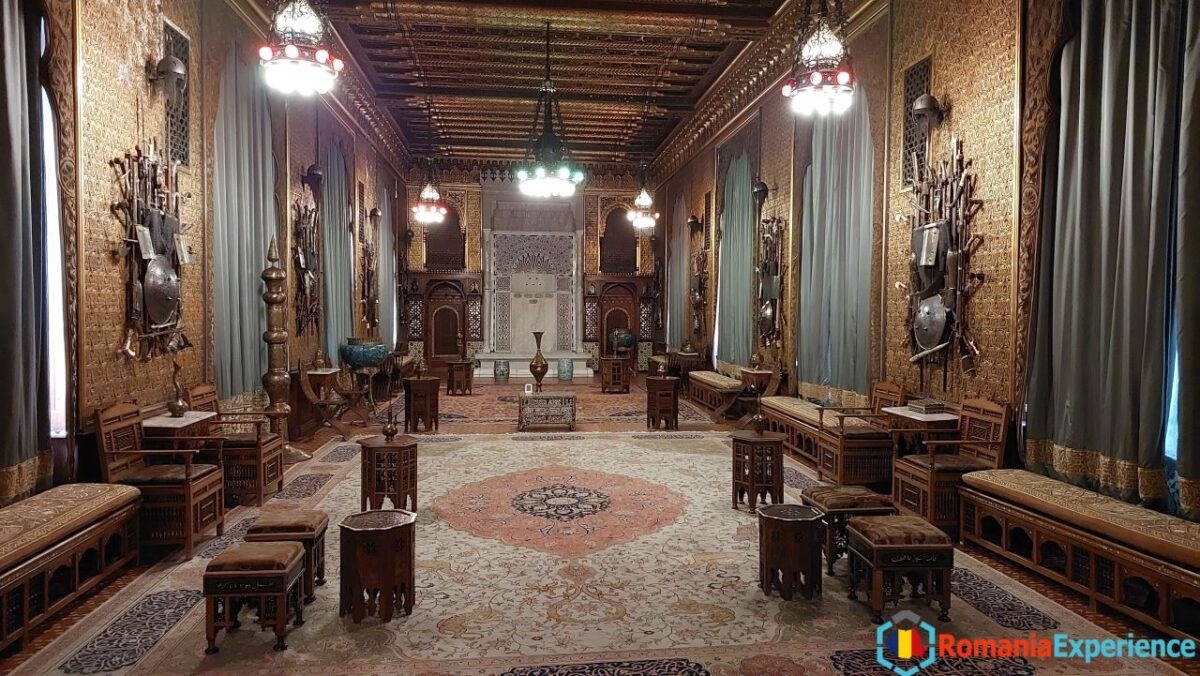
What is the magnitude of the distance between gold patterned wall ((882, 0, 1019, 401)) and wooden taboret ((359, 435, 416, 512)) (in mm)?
4122

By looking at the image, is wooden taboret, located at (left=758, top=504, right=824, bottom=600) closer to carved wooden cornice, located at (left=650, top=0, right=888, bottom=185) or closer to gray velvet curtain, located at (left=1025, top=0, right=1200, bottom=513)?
gray velvet curtain, located at (left=1025, top=0, right=1200, bottom=513)

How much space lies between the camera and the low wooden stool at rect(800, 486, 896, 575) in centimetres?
366

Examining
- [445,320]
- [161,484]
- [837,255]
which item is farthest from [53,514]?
[445,320]

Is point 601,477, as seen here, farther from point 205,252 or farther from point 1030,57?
Result: point 1030,57

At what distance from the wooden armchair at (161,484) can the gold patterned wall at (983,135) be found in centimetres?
521

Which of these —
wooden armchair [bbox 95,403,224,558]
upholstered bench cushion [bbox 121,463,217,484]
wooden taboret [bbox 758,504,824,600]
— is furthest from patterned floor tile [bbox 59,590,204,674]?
wooden taboret [bbox 758,504,824,600]

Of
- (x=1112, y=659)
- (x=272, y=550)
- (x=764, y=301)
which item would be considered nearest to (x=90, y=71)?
(x=272, y=550)

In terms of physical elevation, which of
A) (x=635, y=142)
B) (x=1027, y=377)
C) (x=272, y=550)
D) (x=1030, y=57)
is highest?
(x=635, y=142)

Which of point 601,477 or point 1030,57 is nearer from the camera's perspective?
point 1030,57

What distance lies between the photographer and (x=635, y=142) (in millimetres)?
14211

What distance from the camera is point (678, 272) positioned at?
534 inches

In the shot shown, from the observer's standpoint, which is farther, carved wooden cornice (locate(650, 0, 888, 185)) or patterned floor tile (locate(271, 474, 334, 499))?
carved wooden cornice (locate(650, 0, 888, 185))

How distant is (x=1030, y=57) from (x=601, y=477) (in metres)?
4.39

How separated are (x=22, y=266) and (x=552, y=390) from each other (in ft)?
28.7
